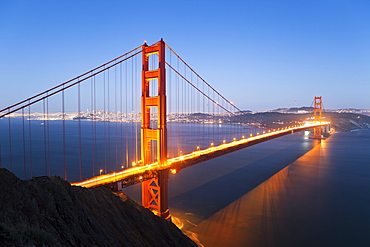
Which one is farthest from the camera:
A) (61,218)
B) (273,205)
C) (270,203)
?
(270,203)

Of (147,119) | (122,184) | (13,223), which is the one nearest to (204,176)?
(147,119)

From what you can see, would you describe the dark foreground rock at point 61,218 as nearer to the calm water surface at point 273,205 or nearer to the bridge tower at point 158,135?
the bridge tower at point 158,135

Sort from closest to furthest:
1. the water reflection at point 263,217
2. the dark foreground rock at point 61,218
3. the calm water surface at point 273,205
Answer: the dark foreground rock at point 61,218, the water reflection at point 263,217, the calm water surface at point 273,205

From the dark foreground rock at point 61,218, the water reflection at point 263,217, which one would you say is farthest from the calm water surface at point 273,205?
the dark foreground rock at point 61,218

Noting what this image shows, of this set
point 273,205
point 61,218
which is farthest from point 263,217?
point 61,218

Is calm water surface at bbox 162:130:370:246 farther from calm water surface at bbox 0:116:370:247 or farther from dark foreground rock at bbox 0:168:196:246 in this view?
dark foreground rock at bbox 0:168:196:246

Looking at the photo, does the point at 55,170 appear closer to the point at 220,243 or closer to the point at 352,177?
the point at 220,243

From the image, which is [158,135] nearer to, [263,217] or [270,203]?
[263,217]

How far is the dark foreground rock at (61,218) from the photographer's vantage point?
10.5ft

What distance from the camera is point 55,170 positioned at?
22.4 m

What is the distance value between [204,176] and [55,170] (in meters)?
14.2

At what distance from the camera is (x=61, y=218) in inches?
168

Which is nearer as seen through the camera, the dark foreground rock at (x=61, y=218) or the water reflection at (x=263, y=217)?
the dark foreground rock at (x=61, y=218)

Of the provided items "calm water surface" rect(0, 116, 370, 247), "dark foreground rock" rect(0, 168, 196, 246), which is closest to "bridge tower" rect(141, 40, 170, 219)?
"calm water surface" rect(0, 116, 370, 247)
